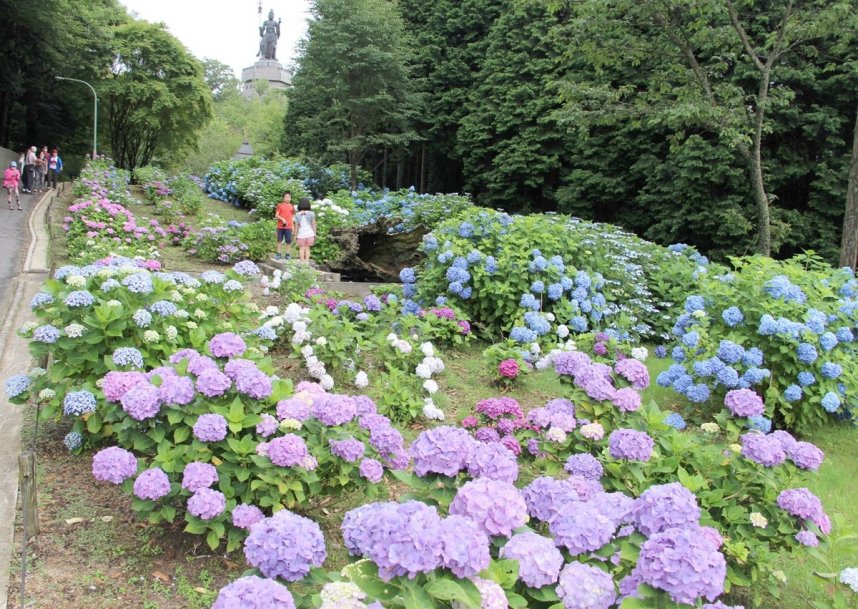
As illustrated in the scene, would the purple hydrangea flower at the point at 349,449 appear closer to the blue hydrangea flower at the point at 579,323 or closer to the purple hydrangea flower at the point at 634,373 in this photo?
the purple hydrangea flower at the point at 634,373

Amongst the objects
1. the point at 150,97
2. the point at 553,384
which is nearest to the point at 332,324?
the point at 553,384

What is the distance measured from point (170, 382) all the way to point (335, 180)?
19.2 metres

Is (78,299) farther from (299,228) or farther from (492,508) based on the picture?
(299,228)

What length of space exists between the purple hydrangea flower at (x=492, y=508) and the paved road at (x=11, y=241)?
7656 mm

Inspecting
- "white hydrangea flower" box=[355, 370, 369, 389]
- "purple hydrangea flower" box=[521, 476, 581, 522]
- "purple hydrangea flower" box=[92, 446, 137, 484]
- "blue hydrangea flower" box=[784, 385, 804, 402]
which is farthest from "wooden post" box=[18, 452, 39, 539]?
"blue hydrangea flower" box=[784, 385, 804, 402]

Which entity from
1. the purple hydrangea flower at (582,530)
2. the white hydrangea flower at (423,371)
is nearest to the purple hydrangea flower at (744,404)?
the purple hydrangea flower at (582,530)

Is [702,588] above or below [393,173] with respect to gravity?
below

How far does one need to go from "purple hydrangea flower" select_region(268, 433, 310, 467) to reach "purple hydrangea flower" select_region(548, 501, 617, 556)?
1.11 metres

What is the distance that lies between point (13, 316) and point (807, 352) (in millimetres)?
7232

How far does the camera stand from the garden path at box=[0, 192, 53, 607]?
2.99 m

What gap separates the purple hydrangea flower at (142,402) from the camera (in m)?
2.56

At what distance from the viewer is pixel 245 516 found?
2527mm

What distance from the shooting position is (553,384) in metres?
5.62

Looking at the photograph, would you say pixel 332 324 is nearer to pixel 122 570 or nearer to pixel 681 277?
pixel 122 570
